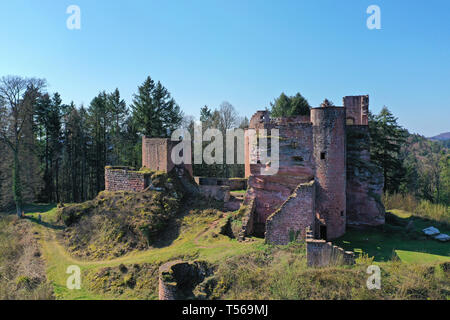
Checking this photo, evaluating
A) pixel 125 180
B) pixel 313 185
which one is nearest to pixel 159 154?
pixel 125 180

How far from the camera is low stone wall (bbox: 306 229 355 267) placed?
11.6 meters

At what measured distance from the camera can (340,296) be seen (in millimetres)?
10008

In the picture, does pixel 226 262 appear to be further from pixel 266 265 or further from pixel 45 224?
pixel 45 224

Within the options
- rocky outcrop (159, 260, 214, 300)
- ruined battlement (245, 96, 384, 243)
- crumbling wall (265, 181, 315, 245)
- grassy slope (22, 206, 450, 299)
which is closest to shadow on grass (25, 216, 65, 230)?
grassy slope (22, 206, 450, 299)

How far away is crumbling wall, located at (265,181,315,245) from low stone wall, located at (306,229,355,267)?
1.91m

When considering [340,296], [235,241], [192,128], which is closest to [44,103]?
[192,128]

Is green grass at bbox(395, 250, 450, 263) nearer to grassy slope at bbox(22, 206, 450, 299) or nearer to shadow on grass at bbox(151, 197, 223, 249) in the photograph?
grassy slope at bbox(22, 206, 450, 299)

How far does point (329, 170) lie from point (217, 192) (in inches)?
298

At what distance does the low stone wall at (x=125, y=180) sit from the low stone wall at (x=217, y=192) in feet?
14.4

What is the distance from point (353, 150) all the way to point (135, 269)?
14244mm

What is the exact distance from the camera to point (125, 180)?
21.3 m

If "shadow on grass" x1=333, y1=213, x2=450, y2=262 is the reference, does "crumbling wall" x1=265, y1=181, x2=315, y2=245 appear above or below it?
above
